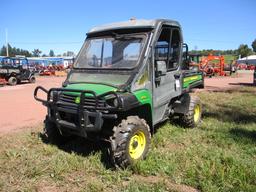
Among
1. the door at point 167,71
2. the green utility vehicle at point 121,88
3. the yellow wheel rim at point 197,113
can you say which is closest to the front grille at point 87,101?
the green utility vehicle at point 121,88

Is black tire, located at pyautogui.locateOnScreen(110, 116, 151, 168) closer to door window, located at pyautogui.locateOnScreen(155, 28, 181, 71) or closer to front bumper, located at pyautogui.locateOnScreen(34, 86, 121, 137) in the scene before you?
front bumper, located at pyautogui.locateOnScreen(34, 86, 121, 137)

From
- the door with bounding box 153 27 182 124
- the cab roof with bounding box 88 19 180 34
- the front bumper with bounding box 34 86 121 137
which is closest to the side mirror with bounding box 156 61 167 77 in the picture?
the door with bounding box 153 27 182 124

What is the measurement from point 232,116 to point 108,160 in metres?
4.47

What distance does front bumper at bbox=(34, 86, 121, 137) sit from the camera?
14.6 feet

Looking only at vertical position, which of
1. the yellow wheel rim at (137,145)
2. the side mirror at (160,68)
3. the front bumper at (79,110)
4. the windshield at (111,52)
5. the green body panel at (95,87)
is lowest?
the yellow wheel rim at (137,145)

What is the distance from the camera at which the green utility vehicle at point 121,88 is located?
14.8 ft

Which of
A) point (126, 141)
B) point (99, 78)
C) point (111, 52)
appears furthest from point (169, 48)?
point (126, 141)

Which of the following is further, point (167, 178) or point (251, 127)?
point (251, 127)

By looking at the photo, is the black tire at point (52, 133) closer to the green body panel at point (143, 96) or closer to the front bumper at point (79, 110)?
the front bumper at point (79, 110)

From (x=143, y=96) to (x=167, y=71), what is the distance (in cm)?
117

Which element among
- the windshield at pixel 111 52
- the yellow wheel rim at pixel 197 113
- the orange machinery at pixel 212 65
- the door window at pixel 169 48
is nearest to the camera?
the windshield at pixel 111 52

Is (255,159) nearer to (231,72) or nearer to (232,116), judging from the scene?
(232,116)

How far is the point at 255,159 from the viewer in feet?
16.2

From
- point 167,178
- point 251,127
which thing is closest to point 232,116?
point 251,127
